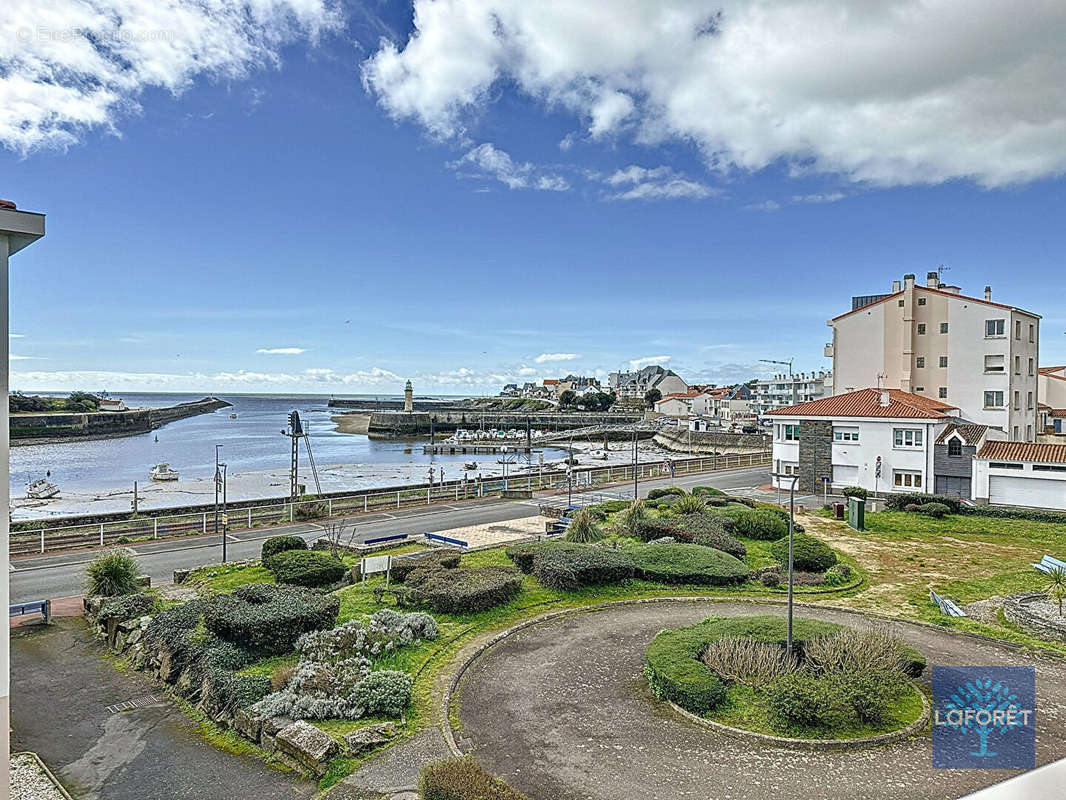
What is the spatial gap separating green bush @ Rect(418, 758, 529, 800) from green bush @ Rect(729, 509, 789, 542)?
19.1 m

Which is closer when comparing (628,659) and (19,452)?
(628,659)

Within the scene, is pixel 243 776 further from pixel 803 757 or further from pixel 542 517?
pixel 542 517

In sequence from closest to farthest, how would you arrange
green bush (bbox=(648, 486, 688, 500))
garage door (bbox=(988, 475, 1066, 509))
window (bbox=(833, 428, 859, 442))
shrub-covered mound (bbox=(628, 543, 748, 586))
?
shrub-covered mound (bbox=(628, 543, 748, 586))
garage door (bbox=(988, 475, 1066, 509))
green bush (bbox=(648, 486, 688, 500))
window (bbox=(833, 428, 859, 442))

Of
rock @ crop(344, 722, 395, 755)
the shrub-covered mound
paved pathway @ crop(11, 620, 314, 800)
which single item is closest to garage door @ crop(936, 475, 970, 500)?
→ the shrub-covered mound

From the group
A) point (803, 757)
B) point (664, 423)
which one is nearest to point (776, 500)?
point (803, 757)

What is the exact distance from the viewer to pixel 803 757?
937cm

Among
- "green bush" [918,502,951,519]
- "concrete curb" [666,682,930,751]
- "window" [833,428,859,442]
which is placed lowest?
"concrete curb" [666,682,930,751]

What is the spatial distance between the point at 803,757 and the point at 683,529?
13966 mm

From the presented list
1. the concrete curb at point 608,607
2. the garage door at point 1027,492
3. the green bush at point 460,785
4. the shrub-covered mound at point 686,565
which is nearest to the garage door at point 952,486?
the garage door at point 1027,492

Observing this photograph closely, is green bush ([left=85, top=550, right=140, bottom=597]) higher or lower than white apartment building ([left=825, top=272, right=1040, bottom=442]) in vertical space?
lower

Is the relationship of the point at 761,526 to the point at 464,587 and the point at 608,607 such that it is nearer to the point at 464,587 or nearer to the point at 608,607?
the point at 608,607

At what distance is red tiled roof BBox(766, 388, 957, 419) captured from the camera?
36.6 metres

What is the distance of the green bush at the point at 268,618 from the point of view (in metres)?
13.0

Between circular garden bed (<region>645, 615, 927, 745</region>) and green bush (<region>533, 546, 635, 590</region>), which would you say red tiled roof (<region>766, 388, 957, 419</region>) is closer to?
green bush (<region>533, 546, 635, 590</region>)
